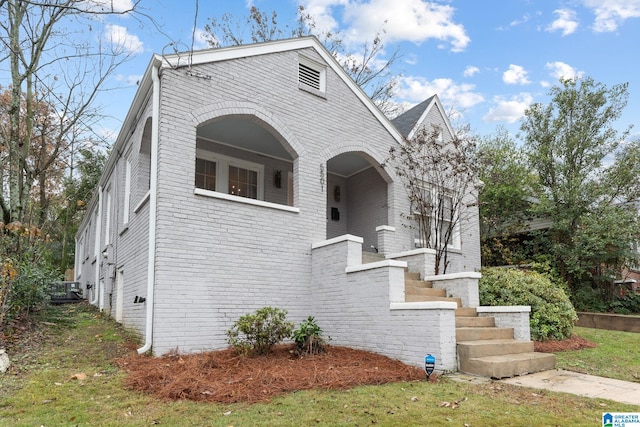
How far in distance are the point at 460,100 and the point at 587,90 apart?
6.21 meters

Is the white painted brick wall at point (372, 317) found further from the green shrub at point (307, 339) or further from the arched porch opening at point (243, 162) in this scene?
the arched porch opening at point (243, 162)

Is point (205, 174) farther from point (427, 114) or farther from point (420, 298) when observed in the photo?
point (427, 114)

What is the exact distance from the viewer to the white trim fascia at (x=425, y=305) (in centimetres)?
589

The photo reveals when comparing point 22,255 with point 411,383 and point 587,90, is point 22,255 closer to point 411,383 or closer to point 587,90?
point 411,383

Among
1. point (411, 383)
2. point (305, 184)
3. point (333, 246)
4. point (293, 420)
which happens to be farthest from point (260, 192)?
point (293, 420)

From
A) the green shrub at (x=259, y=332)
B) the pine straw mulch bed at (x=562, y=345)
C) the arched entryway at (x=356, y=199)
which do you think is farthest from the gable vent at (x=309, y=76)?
the pine straw mulch bed at (x=562, y=345)

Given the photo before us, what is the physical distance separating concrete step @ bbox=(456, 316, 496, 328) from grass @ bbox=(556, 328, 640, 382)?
111 cm

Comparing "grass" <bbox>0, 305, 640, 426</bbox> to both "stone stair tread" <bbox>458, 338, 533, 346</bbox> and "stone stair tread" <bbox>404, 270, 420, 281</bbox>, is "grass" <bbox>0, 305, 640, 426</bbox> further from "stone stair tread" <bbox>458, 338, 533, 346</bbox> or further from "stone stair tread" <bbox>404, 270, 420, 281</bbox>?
"stone stair tread" <bbox>404, 270, 420, 281</bbox>

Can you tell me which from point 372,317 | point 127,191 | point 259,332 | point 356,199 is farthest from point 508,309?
point 127,191

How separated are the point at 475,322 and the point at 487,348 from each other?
985 millimetres

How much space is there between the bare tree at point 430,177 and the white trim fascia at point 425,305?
385 centimetres

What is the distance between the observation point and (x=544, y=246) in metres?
15.1

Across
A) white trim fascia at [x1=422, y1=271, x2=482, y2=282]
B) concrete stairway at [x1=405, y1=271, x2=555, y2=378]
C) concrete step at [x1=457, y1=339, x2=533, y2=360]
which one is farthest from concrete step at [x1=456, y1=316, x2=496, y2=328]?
white trim fascia at [x1=422, y1=271, x2=482, y2=282]

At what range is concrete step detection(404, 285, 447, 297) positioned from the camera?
7598 mm
